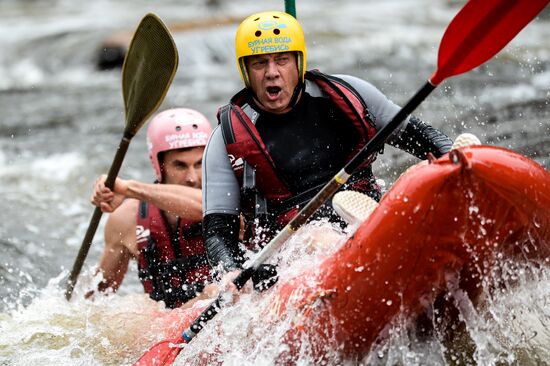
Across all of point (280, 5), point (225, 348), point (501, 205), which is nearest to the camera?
point (501, 205)

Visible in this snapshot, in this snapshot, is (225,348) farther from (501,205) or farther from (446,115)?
(446,115)

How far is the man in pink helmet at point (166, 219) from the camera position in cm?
533

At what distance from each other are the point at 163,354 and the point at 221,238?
0.61 m

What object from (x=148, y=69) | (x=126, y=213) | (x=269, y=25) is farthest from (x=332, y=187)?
(x=126, y=213)

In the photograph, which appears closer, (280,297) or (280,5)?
(280,297)

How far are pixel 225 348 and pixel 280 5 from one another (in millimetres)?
19033

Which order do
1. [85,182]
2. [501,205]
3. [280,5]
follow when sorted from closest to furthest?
[501,205], [85,182], [280,5]

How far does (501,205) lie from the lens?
326cm

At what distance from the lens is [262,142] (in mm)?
4395

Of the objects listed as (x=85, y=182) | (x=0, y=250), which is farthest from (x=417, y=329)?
(x=85, y=182)

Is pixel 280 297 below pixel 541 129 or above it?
above

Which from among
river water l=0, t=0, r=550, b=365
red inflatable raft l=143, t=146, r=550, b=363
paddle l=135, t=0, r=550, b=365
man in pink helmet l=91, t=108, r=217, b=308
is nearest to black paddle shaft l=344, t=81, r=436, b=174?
paddle l=135, t=0, r=550, b=365

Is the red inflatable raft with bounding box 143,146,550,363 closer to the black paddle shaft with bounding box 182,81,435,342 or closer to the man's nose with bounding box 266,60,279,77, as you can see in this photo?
the black paddle shaft with bounding box 182,81,435,342

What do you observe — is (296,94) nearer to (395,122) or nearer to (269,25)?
(269,25)
